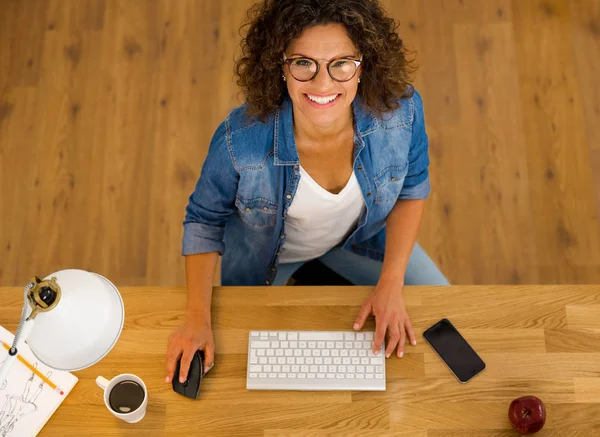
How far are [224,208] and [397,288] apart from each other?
18.3 inches

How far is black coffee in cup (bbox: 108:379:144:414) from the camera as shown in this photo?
1.37 metres

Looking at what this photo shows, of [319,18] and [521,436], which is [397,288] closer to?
[521,436]

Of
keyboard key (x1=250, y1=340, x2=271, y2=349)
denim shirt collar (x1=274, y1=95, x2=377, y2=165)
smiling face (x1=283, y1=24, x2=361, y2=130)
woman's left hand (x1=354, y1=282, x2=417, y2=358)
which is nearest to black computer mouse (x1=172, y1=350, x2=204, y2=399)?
keyboard key (x1=250, y1=340, x2=271, y2=349)

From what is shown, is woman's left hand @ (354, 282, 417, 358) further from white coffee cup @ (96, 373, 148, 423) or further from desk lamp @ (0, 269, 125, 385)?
desk lamp @ (0, 269, 125, 385)

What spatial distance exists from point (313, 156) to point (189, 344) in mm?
535

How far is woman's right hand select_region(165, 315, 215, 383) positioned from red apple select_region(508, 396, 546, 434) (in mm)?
663

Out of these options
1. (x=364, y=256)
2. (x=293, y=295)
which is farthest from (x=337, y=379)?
(x=364, y=256)

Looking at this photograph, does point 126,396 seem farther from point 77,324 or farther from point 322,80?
point 322,80

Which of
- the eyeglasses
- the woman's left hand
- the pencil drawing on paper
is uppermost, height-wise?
the eyeglasses

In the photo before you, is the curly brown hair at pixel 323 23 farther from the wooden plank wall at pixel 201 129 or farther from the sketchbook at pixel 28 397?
the wooden plank wall at pixel 201 129

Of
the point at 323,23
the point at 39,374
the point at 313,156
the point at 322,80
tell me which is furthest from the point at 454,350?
the point at 39,374

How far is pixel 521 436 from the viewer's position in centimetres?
139

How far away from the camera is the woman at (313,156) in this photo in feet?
4.48

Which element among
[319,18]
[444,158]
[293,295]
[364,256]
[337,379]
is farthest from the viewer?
[444,158]
